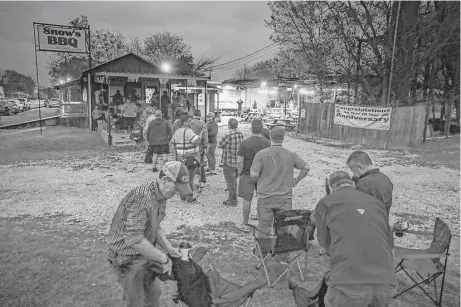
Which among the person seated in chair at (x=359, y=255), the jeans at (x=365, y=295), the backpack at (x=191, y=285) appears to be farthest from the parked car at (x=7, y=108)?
the jeans at (x=365, y=295)

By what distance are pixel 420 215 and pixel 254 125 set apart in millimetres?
3927

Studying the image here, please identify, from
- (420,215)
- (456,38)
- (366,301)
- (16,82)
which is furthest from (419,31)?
(16,82)

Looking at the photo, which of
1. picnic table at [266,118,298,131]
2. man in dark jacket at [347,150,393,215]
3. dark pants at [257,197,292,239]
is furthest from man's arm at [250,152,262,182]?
picnic table at [266,118,298,131]

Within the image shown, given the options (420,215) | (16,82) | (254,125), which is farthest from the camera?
(16,82)

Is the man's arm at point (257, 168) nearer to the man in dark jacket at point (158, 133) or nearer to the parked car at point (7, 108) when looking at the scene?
the man in dark jacket at point (158, 133)

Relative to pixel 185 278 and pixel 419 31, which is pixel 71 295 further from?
pixel 419 31

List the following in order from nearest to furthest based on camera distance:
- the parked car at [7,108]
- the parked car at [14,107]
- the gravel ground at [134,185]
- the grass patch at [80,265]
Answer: the grass patch at [80,265] → the gravel ground at [134,185] → the parked car at [7,108] → the parked car at [14,107]

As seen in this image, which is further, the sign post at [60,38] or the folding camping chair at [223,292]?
the sign post at [60,38]

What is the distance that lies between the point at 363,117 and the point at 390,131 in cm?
143

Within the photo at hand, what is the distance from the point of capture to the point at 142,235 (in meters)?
2.42

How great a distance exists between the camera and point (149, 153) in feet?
35.3

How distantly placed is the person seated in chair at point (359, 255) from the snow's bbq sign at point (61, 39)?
67.5 feet

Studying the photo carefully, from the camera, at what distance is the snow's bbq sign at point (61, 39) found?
18.8m

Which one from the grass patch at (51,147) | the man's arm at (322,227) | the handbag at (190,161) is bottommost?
the grass patch at (51,147)
